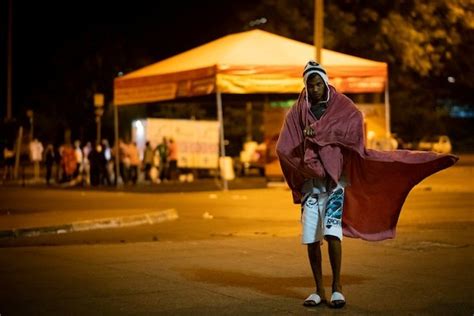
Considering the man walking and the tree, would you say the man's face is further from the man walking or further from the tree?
the tree

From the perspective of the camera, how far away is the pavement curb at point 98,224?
14.3 metres

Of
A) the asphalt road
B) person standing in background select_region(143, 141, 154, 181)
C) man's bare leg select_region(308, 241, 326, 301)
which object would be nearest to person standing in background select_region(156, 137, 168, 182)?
person standing in background select_region(143, 141, 154, 181)

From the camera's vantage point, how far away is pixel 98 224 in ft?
51.4

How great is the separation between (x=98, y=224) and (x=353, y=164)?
892cm

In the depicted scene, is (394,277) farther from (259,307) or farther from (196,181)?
(196,181)

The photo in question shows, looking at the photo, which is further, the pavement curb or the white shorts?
the pavement curb

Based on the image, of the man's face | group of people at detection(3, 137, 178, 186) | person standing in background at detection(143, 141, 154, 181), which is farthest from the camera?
person standing in background at detection(143, 141, 154, 181)

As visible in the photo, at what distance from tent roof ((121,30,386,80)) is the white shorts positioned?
17.0m

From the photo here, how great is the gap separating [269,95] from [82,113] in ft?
85.4

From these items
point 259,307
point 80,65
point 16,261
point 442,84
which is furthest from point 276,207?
point 442,84

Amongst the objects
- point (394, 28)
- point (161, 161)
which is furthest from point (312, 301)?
point (394, 28)

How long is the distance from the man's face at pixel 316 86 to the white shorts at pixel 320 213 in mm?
766

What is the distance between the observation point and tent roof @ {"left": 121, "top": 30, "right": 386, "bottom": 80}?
25000 mm

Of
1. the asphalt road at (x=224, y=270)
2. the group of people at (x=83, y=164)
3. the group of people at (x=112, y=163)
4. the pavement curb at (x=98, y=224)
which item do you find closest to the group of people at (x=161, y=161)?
the group of people at (x=112, y=163)
